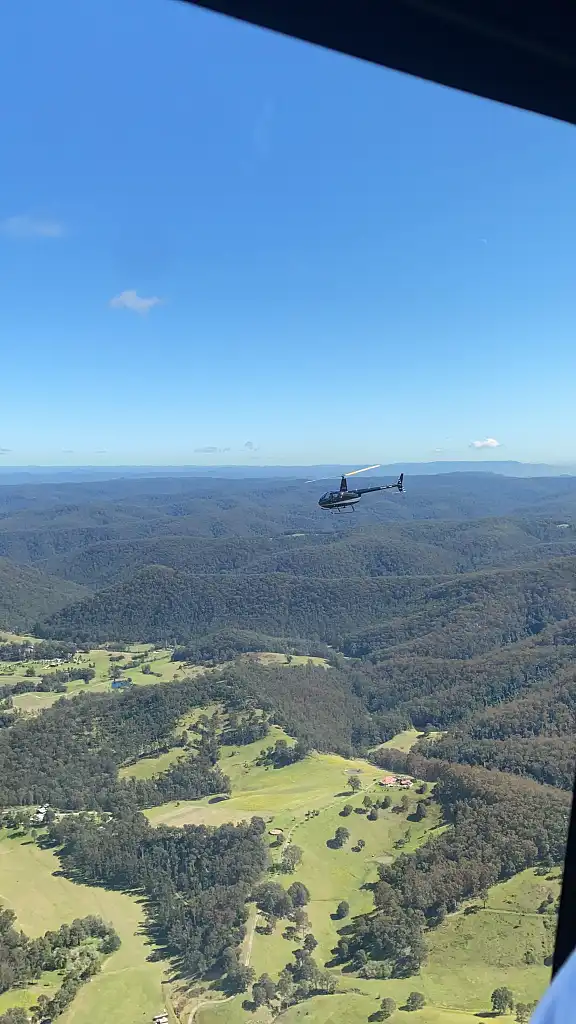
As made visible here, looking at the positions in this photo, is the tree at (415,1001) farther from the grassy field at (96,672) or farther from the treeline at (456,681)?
the grassy field at (96,672)

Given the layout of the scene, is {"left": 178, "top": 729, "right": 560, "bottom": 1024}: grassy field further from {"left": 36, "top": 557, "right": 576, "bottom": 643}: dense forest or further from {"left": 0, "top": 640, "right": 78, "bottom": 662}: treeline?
{"left": 0, "top": 640, "right": 78, "bottom": 662}: treeline

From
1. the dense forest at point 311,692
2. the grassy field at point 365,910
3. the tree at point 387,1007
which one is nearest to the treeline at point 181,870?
the dense forest at point 311,692

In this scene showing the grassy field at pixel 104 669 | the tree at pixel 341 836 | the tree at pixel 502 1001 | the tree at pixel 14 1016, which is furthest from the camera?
the grassy field at pixel 104 669

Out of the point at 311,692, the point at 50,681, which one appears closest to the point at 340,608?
the point at 311,692

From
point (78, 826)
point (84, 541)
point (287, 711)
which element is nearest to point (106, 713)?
point (287, 711)

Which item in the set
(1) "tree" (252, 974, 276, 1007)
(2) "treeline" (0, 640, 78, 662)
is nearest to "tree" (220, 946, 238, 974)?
(1) "tree" (252, 974, 276, 1007)

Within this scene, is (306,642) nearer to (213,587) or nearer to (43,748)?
(213,587)

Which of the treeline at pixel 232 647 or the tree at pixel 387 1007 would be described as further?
the treeline at pixel 232 647
